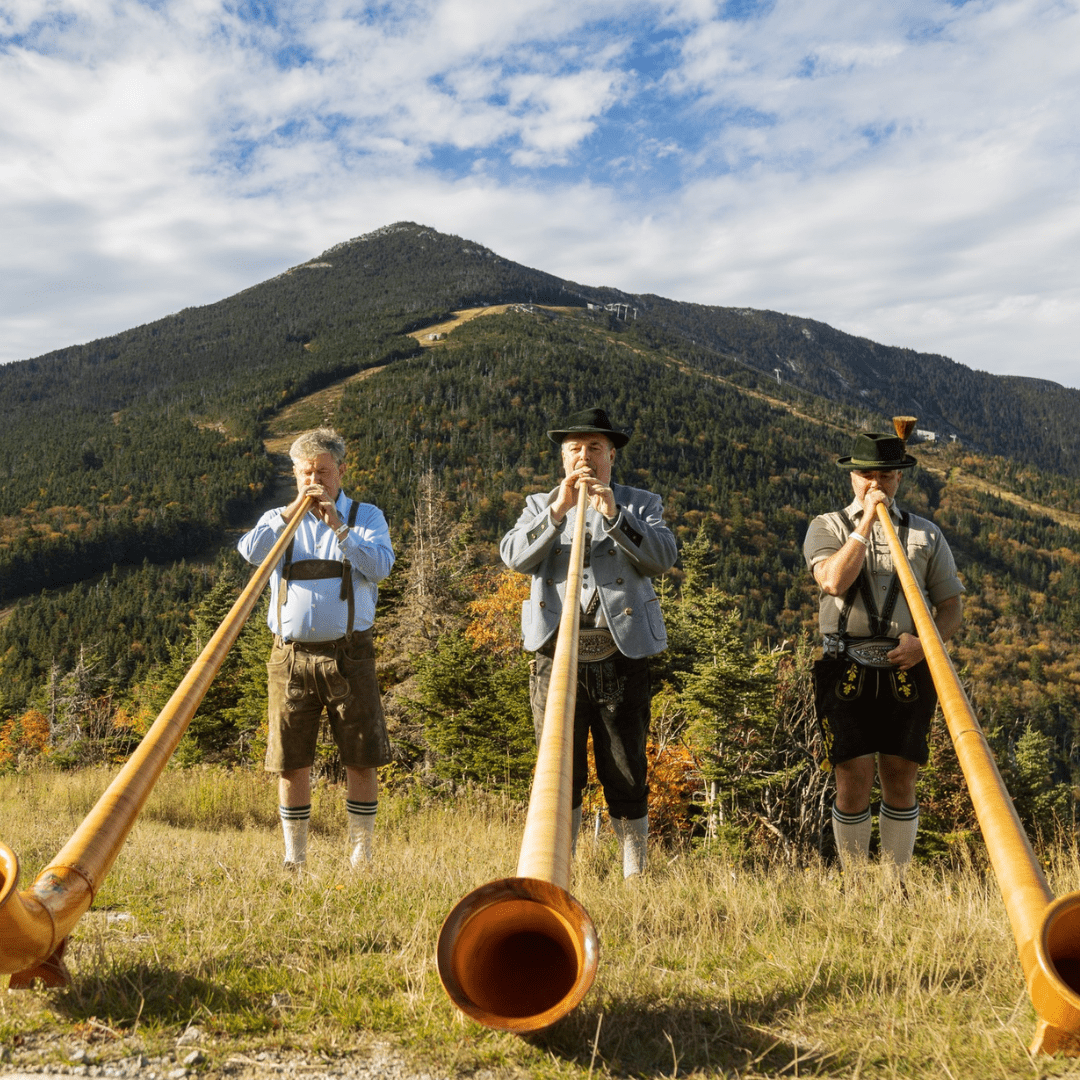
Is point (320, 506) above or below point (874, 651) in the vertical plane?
above

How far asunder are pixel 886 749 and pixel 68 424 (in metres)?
223

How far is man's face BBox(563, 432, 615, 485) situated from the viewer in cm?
372

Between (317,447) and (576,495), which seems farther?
(317,447)

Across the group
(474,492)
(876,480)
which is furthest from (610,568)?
(474,492)

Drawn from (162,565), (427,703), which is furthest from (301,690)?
(162,565)

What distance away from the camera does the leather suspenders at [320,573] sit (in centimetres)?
393

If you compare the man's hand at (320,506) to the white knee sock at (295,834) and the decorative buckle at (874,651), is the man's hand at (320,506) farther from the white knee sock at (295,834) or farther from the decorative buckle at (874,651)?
the decorative buckle at (874,651)

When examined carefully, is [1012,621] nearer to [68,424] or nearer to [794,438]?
[794,438]

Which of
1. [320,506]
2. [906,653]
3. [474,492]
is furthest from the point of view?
[474,492]

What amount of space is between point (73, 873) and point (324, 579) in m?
2.07

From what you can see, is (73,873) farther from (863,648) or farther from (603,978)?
(863,648)

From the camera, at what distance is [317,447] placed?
4.02 m

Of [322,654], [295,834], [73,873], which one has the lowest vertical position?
[295,834]

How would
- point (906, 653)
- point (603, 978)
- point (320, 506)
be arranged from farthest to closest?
point (320, 506), point (906, 653), point (603, 978)
